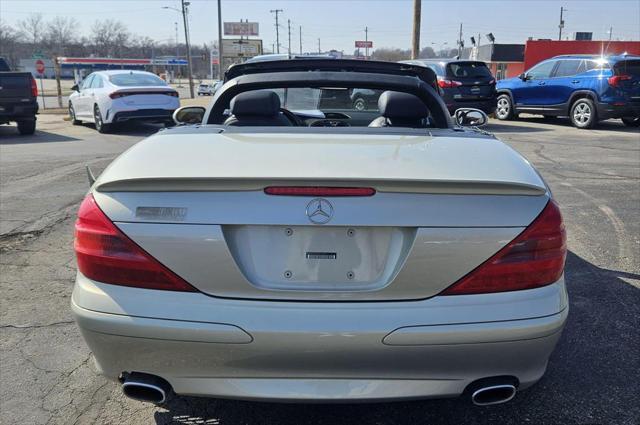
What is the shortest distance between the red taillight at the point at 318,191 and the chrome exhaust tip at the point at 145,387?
874mm

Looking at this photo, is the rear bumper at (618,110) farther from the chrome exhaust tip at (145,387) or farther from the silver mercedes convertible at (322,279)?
the chrome exhaust tip at (145,387)

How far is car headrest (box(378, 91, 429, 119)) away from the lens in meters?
3.35

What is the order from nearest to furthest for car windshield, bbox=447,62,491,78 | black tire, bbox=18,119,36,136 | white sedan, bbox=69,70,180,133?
white sedan, bbox=69,70,180,133
black tire, bbox=18,119,36,136
car windshield, bbox=447,62,491,78

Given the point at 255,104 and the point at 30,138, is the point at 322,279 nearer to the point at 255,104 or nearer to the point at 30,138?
the point at 255,104

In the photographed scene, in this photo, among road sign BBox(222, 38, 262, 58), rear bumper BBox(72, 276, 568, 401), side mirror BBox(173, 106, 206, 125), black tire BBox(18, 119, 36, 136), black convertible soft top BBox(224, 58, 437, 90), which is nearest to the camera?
rear bumper BBox(72, 276, 568, 401)

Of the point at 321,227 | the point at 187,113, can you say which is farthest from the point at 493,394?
the point at 187,113

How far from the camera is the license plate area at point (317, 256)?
6.71ft

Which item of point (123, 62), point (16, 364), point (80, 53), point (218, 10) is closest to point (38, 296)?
point (16, 364)

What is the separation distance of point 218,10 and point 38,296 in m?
44.8

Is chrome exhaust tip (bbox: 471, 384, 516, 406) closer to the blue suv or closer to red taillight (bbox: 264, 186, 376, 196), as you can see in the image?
red taillight (bbox: 264, 186, 376, 196)

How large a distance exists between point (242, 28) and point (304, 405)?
84.2 m

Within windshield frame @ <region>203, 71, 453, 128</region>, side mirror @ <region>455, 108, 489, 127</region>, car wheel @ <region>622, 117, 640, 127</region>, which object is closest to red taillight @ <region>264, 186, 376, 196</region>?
windshield frame @ <region>203, 71, 453, 128</region>

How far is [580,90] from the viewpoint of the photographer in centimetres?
1505

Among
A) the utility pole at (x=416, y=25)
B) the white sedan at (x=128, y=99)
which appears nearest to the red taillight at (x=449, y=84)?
the white sedan at (x=128, y=99)
